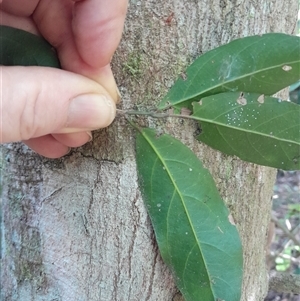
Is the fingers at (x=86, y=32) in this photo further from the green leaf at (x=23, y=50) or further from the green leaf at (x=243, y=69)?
the green leaf at (x=243, y=69)

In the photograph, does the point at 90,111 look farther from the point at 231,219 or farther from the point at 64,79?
the point at 231,219

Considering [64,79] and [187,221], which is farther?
[187,221]

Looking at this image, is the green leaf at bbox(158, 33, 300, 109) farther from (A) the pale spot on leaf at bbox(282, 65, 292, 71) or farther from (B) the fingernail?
(B) the fingernail

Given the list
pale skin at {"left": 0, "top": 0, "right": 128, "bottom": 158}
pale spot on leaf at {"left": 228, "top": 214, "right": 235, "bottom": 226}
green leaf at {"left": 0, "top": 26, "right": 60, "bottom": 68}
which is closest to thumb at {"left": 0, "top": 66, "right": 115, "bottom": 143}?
pale skin at {"left": 0, "top": 0, "right": 128, "bottom": 158}

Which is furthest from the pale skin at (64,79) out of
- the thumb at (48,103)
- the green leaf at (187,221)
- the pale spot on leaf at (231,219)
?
the pale spot on leaf at (231,219)

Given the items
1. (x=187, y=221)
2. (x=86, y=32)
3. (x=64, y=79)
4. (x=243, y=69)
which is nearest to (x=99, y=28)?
(x=86, y=32)

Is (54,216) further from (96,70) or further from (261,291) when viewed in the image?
(261,291)
